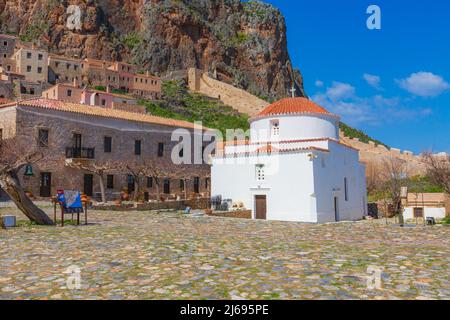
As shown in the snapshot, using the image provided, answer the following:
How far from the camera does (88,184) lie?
30.1 meters

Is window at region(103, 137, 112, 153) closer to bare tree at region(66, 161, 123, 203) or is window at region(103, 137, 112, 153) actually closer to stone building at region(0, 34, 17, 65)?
bare tree at region(66, 161, 123, 203)

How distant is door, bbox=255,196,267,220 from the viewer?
24297mm

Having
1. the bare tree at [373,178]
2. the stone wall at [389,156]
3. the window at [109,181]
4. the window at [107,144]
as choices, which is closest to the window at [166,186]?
the window at [109,181]

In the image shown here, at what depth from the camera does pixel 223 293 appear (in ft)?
18.4

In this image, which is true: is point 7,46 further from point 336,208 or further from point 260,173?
point 336,208

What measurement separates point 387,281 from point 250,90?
105 meters

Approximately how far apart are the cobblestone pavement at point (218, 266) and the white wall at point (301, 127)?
14.8 meters

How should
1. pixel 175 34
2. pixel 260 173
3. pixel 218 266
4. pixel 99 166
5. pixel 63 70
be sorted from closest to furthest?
1. pixel 218 266
2. pixel 260 173
3. pixel 99 166
4. pixel 63 70
5. pixel 175 34

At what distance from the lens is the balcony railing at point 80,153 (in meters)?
28.8

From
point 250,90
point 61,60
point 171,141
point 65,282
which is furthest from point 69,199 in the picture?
point 250,90

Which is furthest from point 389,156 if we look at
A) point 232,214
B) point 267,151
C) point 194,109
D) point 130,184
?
point 232,214

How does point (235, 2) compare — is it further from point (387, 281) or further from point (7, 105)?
point (387, 281)

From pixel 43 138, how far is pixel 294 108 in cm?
1714

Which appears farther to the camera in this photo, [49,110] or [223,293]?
[49,110]
